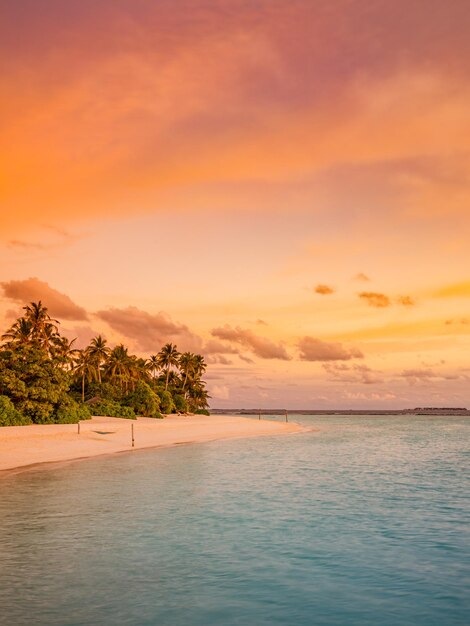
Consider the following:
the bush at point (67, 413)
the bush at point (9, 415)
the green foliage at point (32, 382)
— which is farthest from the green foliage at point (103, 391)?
the bush at point (9, 415)

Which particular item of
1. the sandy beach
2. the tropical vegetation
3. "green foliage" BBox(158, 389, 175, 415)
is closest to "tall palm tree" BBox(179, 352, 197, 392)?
the tropical vegetation

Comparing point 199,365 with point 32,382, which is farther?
point 199,365

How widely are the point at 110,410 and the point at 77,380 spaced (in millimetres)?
22288

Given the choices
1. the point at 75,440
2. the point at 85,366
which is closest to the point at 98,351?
the point at 85,366

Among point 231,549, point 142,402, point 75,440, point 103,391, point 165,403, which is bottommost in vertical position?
point 231,549

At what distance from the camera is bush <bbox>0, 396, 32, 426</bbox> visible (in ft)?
200

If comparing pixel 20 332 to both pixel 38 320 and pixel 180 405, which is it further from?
pixel 180 405

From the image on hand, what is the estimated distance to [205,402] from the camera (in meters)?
159

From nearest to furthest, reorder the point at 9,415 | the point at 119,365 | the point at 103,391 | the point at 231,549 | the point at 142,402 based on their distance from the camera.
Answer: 1. the point at 231,549
2. the point at 9,415
3. the point at 142,402
4. the point at 103,391
5. the point at 119,365

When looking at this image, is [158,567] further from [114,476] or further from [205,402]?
[205,402]

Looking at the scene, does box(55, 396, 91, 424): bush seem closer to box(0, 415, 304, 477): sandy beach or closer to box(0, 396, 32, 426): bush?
box(0, 415, 304, 477): sandy beach

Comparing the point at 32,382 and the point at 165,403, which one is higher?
the point at 32,382

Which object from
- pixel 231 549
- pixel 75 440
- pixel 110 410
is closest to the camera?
pixel 231 549

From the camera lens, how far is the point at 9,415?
61.9 m
